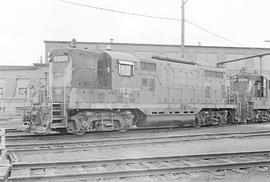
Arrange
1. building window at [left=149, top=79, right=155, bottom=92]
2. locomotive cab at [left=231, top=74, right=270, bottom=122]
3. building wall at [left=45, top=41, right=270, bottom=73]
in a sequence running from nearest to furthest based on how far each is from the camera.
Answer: building window at [left=149, top=79, right=155, bottom=92]
locomotive cab at [left=231, top=74, right=270, bottom=122]
building wall at [left=45, top=41, right=270, bottom=73]

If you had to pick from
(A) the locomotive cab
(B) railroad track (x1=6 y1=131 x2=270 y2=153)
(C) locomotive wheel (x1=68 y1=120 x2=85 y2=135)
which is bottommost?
(B) railroad track (x1=6 y1=131 x2=270 y2=153)

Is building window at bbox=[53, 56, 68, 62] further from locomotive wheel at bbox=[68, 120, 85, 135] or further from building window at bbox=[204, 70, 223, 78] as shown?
building window at bbox=[204, 70, 223, 78]

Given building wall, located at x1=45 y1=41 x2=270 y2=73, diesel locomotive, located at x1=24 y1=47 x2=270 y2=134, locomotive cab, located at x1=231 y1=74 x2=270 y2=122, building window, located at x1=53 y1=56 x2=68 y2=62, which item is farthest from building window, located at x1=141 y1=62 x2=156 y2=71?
building wall, located at x1=45 y1=41 x2=270 y2=73

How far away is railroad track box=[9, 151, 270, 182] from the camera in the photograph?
5.89 metres

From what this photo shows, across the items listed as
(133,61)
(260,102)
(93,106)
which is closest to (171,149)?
(93,106)

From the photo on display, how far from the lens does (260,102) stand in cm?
2036

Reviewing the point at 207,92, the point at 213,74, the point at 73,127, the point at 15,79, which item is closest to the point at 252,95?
the point at 213,74

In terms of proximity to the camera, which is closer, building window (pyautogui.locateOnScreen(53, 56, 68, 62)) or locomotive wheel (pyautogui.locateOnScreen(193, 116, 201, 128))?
building window (pyautogui.locateOnScreen(53, 56, 68, 62))

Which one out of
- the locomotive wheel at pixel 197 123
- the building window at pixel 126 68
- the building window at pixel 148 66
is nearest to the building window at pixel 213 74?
the locomotive wheel at pixel 197 123

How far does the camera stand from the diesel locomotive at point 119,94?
39.7 feet

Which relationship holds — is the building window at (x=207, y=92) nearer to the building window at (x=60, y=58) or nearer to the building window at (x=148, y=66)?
the building window at (x=148, y=66)

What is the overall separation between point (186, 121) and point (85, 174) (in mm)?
10645

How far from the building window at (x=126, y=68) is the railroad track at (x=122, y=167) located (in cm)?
647

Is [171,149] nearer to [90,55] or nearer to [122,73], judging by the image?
[122,73]
